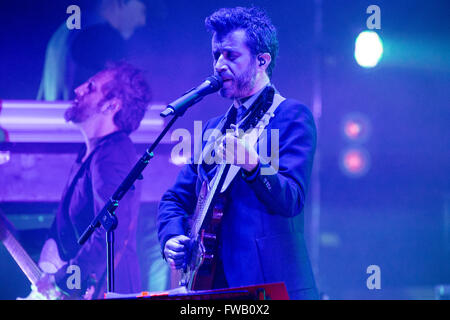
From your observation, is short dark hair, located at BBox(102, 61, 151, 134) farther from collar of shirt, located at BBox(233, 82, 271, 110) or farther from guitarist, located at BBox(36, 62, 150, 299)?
collar of shirt, located at BBox(233, 82, 271, 110)

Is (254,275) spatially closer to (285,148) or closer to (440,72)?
(285,148)

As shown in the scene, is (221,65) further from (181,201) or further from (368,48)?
(368,48)

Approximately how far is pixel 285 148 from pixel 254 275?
547 millimetres

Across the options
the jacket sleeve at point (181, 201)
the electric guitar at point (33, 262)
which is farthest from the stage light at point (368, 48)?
the electric guitar at point (33, 262)

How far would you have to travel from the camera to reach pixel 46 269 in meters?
3.55

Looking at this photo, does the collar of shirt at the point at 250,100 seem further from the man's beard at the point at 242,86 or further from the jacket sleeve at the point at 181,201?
the jacket sleeve at the point at 181,201

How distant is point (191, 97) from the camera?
6.85 feet

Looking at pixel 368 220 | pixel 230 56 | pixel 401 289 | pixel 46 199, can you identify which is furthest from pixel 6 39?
pixel 401 289

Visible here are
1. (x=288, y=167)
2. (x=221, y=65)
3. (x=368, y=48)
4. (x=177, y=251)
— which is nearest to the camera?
(x=288, y=167)

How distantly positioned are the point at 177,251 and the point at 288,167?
63 centimetres

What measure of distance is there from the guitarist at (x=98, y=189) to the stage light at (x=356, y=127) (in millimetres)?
1453

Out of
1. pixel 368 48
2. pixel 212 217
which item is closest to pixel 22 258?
pixel 212 217

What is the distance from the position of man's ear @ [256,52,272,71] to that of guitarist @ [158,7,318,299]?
41mm
